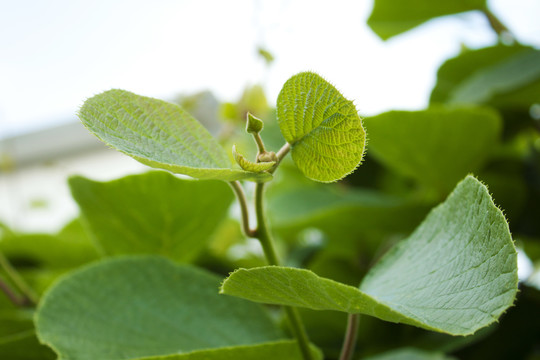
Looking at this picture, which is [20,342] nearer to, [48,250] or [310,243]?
[48,250]

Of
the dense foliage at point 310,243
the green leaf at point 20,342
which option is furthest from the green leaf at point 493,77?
the green leaf at point 20,342

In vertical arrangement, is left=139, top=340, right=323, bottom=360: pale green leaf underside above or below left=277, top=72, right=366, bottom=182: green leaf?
below

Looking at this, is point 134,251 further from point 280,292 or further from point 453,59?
point 453,59

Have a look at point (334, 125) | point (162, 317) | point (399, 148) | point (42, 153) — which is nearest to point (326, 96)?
point (334, 125)

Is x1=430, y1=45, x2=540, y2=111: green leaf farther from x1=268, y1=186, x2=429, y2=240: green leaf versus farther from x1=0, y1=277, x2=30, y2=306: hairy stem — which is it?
x1=0, y1=277, x2=30, y2=306: hairy stem

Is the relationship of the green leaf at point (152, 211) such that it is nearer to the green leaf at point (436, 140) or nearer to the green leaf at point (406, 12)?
the green leaf at point (436, 140)

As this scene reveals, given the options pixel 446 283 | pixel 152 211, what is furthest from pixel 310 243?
pixel 446 283

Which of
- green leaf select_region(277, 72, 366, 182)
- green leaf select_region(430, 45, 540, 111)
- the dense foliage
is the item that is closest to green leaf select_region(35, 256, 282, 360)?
the dense foliage
